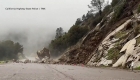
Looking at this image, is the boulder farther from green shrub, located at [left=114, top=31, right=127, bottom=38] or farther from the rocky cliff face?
green shrub, located at [left=114, top=31, right=127, bottom=38]

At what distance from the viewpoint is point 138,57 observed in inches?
1235

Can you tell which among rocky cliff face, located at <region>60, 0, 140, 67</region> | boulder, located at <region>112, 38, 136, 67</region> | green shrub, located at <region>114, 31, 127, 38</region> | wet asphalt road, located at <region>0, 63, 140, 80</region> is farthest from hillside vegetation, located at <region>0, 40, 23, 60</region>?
wet asphalt road, located at <region>0, 63, 140, 80</region>

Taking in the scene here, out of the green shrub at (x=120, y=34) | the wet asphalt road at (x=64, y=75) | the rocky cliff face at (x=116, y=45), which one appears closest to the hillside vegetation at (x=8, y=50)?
the rocky cliff face at (x=116, y=45)

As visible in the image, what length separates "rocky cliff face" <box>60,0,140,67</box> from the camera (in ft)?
119

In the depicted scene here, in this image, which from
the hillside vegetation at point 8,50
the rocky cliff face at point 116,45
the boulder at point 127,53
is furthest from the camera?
the hillside vegetation at point 8,50

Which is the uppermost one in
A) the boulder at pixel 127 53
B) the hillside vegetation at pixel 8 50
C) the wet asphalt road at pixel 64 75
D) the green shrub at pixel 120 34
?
the hillside vegetation at pixel 8 50

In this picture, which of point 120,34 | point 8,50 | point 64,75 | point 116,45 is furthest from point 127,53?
point 8,50

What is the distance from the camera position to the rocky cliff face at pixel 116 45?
36.2 meters

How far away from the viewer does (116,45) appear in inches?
1766

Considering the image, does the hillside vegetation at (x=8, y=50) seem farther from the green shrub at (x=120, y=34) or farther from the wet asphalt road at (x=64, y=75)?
the wet asphalt road at (x=64, y=75)

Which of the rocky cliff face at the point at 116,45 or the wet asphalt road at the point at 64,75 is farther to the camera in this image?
the rocky cliff face at the point at 116,45

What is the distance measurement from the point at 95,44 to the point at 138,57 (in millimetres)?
31676

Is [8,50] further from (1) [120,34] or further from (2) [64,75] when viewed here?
(2) [64,75]

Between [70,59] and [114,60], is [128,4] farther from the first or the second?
[114,60]
